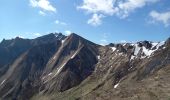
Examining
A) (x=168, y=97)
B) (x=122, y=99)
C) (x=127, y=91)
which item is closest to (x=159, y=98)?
(x=168, y=97)

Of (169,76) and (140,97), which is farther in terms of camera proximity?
(169,76)

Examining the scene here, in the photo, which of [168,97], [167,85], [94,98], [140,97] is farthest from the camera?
[94,98]

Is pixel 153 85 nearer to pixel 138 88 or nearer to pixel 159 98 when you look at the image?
pixel 138 88

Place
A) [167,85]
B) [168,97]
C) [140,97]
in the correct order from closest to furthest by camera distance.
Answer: [168,97] → [140,97] → [167,85]

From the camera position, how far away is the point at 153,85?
182m

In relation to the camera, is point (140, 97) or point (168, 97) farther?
point (140, 97)

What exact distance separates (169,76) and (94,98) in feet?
160

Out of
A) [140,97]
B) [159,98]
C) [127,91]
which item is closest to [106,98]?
[127,91]

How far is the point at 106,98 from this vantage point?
6964 inches

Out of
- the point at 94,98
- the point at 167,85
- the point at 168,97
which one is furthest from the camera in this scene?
the point at 94,98

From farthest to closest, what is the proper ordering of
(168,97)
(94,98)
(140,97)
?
1. (94,98)
2. (140,97)
3. (168,97)

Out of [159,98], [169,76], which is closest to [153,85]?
[169,76]

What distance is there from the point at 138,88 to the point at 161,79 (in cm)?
2209

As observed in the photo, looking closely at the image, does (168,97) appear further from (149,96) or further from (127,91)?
(127,91)
